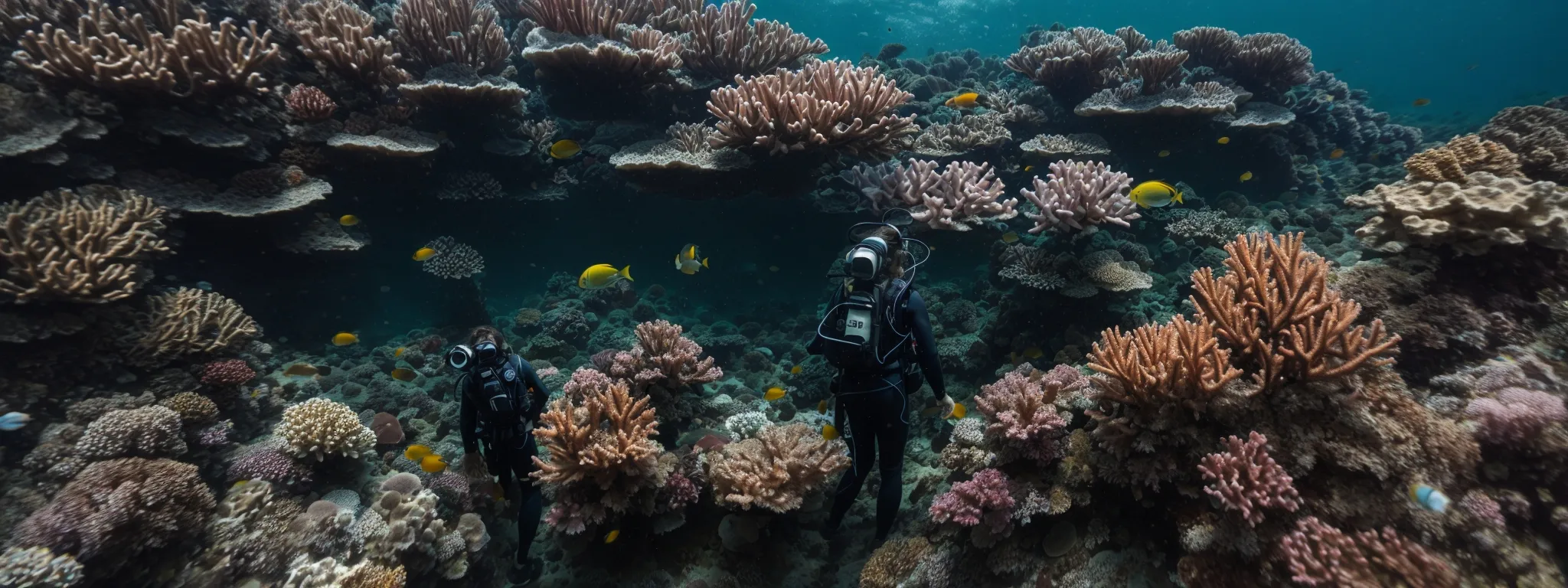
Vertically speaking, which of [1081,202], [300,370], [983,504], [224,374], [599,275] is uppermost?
[1081,202]

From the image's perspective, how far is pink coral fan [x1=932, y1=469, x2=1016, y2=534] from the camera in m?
3.46

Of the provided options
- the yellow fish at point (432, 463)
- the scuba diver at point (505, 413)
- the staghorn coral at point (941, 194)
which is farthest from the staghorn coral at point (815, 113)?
the yellow fish at point (432, 463)

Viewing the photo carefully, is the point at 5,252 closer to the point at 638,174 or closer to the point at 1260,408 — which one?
the point at 638,174

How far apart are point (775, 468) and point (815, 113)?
3.64m

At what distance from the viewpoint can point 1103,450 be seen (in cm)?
344

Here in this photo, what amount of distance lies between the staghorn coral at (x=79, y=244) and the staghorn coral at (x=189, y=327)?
0.30m

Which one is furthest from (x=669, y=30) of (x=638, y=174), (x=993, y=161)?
(x=993, y=161)

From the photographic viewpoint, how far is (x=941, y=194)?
6488mm

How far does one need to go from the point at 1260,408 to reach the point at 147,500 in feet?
22.7

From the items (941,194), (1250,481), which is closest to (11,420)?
(1250,481)

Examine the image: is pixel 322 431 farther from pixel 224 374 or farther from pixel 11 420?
pixel 11 420

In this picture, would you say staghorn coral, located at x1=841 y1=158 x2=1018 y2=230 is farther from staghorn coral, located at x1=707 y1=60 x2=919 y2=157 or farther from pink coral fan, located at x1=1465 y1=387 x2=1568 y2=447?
pink coral fan, located at x1=1465 y1=387 x2=1568 y2=447

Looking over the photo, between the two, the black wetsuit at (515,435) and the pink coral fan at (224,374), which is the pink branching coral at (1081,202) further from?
the pink coral fan at (224,374)

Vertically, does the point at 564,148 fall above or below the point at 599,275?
above
